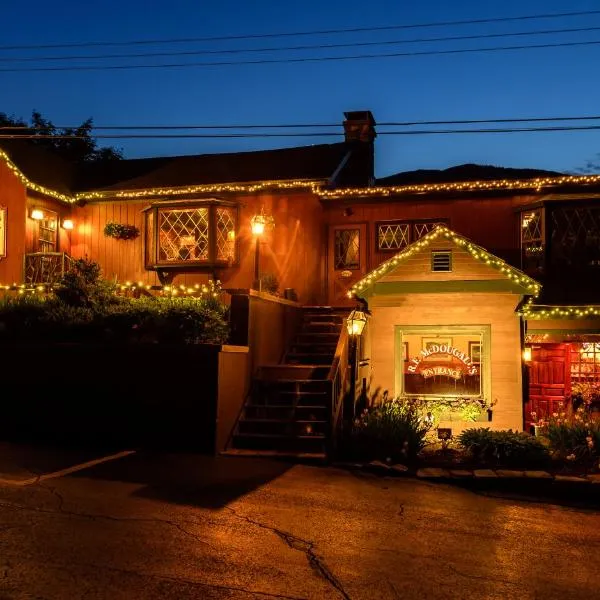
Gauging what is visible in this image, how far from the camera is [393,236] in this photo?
59.8 feet

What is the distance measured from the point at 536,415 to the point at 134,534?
452 inches

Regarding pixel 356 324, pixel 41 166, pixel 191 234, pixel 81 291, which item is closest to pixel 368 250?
pixel 191 234

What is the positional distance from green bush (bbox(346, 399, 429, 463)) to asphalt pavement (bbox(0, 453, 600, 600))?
3.32 ft

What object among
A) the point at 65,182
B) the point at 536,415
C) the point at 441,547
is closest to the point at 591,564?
the point at 441,547

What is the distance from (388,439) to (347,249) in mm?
8133

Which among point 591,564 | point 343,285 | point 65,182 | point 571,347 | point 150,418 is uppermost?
point 65,182

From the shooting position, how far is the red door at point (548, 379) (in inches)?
642

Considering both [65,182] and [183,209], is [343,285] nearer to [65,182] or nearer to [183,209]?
[183,209]

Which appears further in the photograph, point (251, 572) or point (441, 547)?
point (441, 547)

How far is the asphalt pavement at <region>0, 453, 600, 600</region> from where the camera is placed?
5.62 metres

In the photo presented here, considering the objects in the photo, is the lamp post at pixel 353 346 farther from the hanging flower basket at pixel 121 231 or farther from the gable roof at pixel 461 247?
the hanging flower basket at pixel 121 231

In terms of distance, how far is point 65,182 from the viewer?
20.5 m

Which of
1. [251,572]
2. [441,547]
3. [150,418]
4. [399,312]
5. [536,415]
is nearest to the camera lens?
[251,572]

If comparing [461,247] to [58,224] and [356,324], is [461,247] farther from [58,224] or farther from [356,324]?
[58,224]
